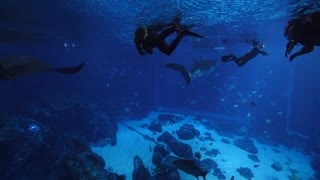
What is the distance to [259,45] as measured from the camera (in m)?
6.82

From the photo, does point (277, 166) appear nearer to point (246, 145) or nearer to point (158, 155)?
point (246, 145)

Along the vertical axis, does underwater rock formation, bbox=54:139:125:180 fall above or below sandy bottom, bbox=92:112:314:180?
above

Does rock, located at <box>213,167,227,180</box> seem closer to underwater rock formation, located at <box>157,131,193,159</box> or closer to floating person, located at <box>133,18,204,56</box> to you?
underwater rock formation, located at <box>157,131,193,159</box>

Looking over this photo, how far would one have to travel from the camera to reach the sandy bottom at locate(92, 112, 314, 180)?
1789cm

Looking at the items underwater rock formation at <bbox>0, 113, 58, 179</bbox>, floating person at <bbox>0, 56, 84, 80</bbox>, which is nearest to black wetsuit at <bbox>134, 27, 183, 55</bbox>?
floating person at <bbox>0, 56, 84, 80</bbox>

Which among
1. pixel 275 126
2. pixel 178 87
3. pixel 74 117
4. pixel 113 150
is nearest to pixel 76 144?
pixel 113 150

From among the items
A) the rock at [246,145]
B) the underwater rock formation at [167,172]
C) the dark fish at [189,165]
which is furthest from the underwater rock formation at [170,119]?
the dark fish at [189,165]

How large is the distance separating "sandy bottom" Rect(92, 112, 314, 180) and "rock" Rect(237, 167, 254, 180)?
12.0 inches

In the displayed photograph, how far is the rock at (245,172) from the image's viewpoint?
17.9 metres

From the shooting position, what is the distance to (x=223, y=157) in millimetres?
20438

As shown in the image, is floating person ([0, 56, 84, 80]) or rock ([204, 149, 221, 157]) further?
rock ([204, 149, 221, 157])

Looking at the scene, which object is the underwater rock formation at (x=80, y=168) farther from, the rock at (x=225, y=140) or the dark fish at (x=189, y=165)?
the rock at (x=225, y=140)

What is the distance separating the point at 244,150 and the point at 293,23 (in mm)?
20621

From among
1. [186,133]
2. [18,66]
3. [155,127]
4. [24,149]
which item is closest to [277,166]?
[186,133]
